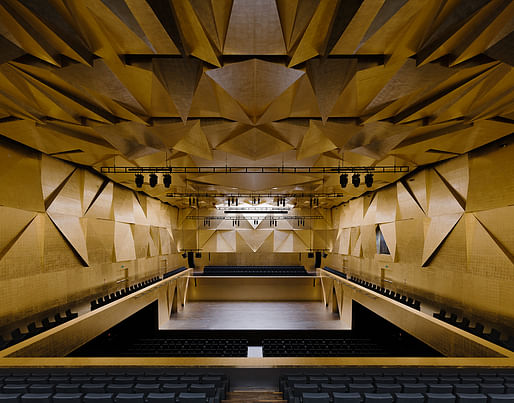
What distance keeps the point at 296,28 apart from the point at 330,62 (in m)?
1.03

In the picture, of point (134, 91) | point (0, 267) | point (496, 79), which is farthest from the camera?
point (0, 267)

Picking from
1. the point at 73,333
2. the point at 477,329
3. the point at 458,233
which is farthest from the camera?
the point at 458,233

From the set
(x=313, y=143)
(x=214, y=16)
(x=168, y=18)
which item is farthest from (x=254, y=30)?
(x=313, y=143)

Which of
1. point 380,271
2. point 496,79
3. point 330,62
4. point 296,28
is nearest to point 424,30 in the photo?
point 330,62

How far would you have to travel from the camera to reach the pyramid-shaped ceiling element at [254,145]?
7.94 metres

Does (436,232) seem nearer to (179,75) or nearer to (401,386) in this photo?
(401,386)

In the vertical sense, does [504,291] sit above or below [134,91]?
below

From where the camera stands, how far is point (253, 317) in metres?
16.6

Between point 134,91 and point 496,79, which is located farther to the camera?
point 134,91

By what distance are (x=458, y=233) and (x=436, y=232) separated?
3.53ft

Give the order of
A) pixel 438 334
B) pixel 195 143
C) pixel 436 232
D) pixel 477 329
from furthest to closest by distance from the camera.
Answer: pixel 436 232 < pixel 195 143 < pixel 438 334 < pixel 477 329

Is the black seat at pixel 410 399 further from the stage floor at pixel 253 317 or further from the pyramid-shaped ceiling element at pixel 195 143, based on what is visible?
the stage floor at pixel 253 317

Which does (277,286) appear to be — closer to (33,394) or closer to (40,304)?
(40,304)

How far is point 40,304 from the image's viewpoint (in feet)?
29.4
